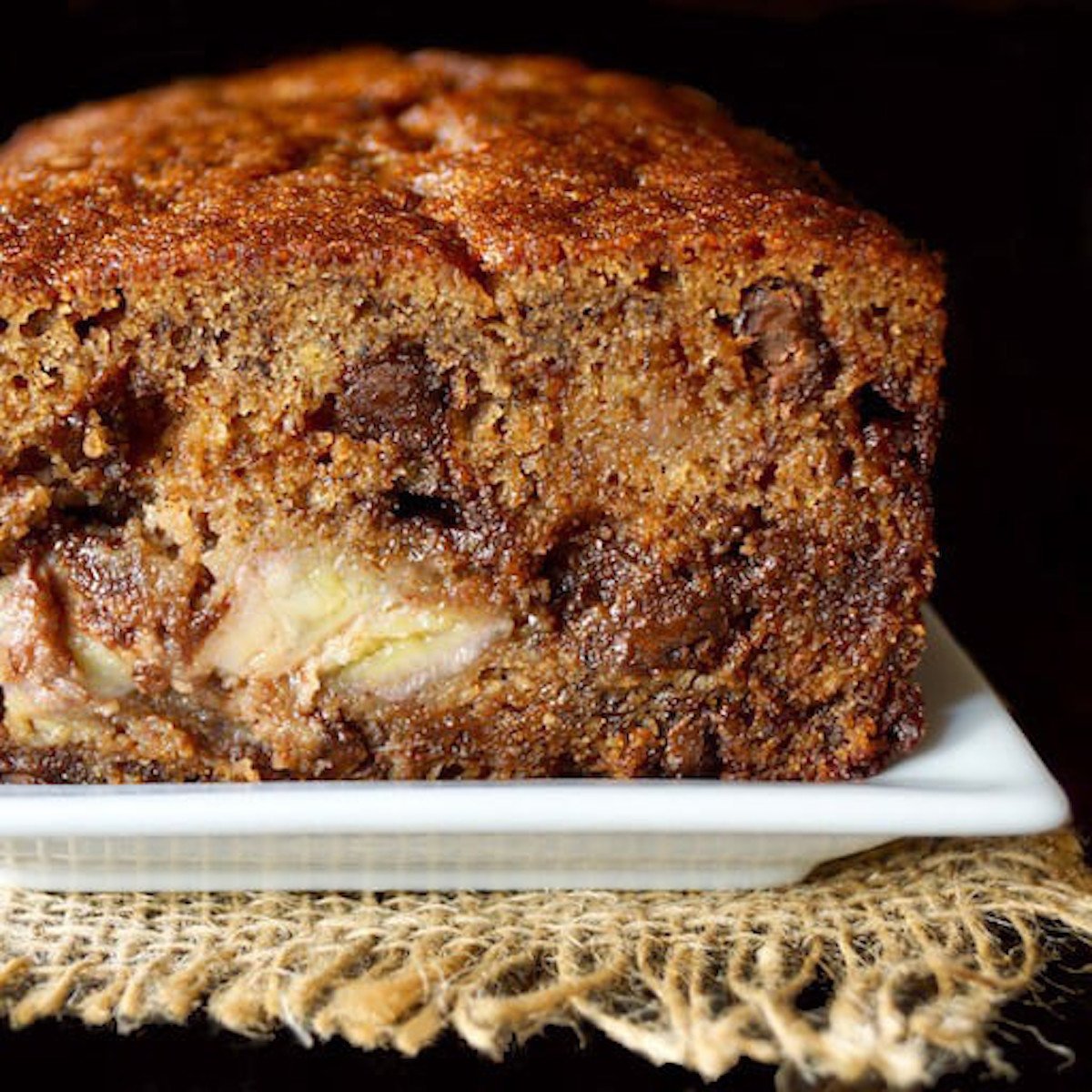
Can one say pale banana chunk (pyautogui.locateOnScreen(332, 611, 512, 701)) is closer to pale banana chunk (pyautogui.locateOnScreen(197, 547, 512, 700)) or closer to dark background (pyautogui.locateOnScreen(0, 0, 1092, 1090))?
pale banana chunk (pyautogui.locateOnScreen(197, 547, 512, 700))

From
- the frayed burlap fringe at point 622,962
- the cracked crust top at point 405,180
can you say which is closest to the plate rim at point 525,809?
the frayed burlap fringe at point 622,962

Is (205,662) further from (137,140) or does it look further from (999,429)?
(999,429)

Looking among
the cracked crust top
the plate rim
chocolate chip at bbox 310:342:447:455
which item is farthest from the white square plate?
the cracked crust top

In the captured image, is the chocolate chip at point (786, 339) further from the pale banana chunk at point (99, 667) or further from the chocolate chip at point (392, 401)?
the pale banana chunk at point (99, 667)

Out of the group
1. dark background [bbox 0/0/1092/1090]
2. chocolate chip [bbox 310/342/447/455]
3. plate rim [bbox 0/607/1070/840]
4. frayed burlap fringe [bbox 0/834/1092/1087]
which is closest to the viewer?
frayed burlap fringe [bbox 0/834/1092/1087]

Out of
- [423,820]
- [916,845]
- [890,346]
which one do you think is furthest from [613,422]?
[916,845]

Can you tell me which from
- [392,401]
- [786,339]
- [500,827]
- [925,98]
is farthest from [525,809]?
[925,98]
